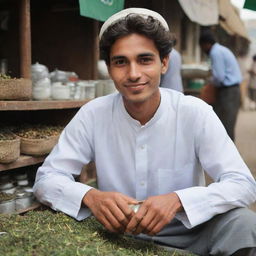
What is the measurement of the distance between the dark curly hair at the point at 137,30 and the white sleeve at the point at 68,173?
0.49 meters

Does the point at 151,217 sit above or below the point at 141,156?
below

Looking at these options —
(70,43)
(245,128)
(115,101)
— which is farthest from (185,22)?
(115,101)

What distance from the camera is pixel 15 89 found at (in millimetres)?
2654

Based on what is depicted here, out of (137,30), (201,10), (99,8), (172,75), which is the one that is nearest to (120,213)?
(137,30)

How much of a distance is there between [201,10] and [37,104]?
9.68 ft

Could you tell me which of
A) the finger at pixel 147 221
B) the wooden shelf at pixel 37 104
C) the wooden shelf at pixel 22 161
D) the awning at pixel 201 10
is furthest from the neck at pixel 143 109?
the awning at pixel 201 10

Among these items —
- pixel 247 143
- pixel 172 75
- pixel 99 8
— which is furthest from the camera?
pixel 247 143

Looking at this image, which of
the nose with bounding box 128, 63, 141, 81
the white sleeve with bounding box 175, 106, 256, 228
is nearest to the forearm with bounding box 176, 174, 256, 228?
the white sleeve with bounding box 175, 106, 256, 228

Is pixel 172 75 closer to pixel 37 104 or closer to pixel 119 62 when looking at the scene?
pixel 37 104

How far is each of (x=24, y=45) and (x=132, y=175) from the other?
146 centimetres

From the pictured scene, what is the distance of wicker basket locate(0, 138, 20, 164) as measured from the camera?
2586 millimetres

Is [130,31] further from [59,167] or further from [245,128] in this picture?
[245,128]

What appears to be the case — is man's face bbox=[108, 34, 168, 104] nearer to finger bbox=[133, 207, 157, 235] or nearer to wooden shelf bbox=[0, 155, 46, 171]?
finger bbox=[133, 207, 157, 235]

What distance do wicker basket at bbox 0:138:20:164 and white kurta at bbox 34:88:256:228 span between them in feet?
1.91
